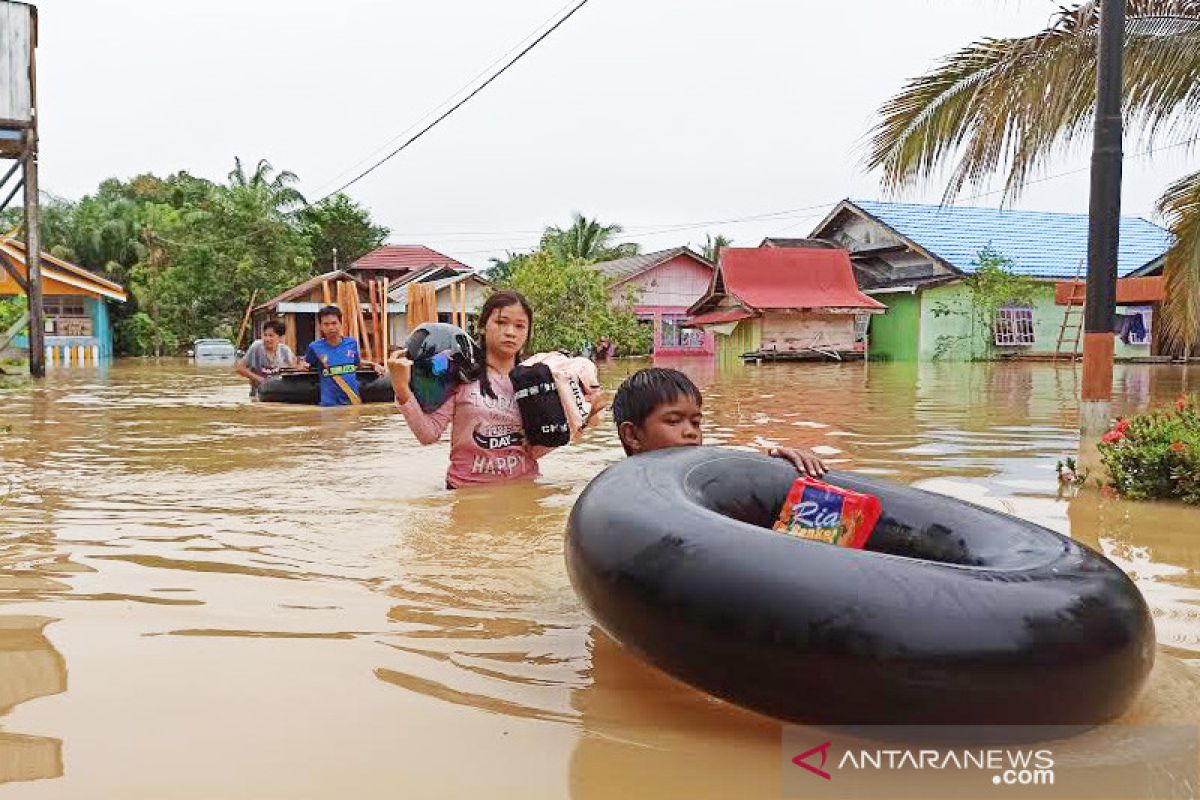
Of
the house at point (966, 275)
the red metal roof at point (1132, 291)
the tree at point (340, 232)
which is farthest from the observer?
the tree at point (340, 232)

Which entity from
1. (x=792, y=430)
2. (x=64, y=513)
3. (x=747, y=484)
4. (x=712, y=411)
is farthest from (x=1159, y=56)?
(x=64, y=513)

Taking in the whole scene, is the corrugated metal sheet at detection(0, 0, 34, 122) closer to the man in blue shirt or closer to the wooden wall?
the man in blue shirt

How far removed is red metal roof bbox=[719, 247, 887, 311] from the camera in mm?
31734

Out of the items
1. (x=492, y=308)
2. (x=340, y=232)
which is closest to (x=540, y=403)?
(x=492, y=308)

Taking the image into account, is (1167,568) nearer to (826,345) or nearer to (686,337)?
(826,345)

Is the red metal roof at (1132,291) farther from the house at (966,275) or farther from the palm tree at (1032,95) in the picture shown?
the palm tree at (1032,95)

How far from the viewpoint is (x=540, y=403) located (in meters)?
5.28

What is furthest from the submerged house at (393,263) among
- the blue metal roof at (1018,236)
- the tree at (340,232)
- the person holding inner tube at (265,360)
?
the person holding inner tube at (265,360)

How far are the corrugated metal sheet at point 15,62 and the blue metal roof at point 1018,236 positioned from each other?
73.9 feet

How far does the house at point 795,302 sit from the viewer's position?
103 ft

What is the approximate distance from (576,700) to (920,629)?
916 millimetres

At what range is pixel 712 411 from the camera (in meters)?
12.2

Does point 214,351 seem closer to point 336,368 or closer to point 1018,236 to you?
point 336,368

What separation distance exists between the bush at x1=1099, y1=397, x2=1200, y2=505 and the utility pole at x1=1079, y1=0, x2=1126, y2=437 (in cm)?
67
